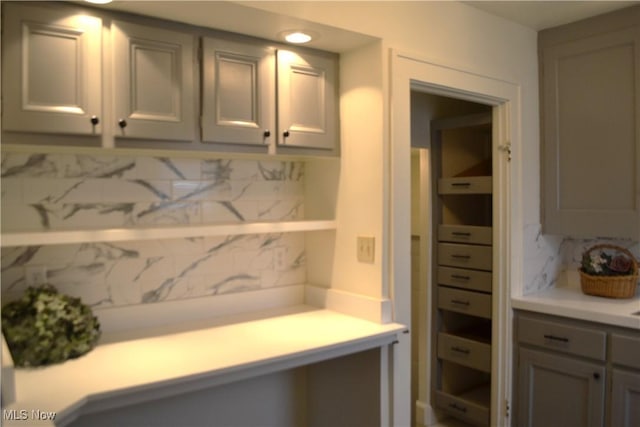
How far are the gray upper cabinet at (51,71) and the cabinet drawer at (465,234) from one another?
7.03 ft

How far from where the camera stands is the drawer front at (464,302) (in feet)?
9.75

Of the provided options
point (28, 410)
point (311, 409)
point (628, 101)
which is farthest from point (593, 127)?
point (28, 410)

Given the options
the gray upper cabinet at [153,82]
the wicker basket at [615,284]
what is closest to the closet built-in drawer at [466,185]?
the wicker basket at [615,284]

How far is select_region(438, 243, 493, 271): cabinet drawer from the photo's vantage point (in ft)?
9.70

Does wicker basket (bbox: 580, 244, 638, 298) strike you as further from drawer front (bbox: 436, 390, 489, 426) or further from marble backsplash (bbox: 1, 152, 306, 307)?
marble backsplash (bbox: 1, 152, 306, 307)

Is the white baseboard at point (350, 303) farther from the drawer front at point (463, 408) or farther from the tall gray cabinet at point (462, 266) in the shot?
the drawer front at point (463, 408)

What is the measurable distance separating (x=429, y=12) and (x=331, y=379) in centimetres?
175

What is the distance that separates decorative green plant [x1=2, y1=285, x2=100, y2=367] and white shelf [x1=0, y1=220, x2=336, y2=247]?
21cm

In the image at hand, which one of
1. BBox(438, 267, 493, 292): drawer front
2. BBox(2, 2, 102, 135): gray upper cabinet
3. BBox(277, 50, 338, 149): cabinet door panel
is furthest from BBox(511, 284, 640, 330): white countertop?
BBox(2, 2, 102, 135): gray upper cabinet

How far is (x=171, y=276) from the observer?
2.15m

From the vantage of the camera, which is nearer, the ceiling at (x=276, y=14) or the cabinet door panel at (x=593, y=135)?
the ceiling at (x=276, y=14)
